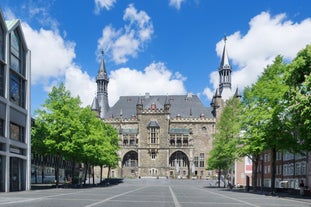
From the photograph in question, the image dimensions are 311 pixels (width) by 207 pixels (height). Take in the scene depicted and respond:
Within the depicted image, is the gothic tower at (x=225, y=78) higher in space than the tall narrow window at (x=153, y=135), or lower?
higher

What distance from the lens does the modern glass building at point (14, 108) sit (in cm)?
4041

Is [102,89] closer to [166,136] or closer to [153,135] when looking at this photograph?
[153,135]

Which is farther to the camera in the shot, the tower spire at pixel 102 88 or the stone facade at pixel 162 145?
the tower spire at pixel 102 88

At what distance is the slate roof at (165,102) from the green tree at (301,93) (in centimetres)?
8685

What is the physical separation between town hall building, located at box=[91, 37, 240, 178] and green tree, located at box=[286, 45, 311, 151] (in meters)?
81.6

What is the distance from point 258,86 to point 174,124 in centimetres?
7725

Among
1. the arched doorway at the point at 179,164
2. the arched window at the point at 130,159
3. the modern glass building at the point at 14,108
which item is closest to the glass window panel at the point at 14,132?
the modern glass building at the point at 14,108

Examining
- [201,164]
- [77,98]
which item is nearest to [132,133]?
[201,164]

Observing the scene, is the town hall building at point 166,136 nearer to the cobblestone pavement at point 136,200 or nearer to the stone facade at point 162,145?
the stone facade at point 162,145

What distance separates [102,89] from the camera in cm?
13188

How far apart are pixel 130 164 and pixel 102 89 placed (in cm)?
2854

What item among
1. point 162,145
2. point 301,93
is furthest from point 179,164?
point 301,93

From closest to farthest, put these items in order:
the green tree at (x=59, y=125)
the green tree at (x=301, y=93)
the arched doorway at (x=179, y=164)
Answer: the green tree at (x=301, y=93) → the green tree at (x=59, y=125) → the arched doorway at (x=179, y=164)

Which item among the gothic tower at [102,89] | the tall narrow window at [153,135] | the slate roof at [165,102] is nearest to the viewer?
the tall narrow window at [153,135]
